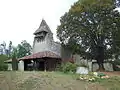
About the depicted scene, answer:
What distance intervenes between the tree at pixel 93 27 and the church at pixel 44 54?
7.47 feet

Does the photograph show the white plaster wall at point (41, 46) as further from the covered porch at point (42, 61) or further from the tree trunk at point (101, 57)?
the tree trunk at point (101, 57)

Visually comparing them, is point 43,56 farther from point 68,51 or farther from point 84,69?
point 84,69

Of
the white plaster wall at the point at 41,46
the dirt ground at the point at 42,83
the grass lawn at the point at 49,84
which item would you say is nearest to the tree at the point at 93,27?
the white plaster wall at the point at 41,46

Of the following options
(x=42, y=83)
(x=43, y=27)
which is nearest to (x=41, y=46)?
(x=43, y=27)

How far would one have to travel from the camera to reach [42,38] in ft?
125

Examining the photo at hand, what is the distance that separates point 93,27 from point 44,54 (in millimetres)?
8439

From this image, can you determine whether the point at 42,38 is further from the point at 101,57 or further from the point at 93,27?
the point at 101,57

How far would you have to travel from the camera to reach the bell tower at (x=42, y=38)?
121 ft

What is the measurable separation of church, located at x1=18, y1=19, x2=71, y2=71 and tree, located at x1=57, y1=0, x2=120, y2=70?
2.28 m

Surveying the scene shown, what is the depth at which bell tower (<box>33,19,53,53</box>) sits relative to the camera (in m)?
37.0

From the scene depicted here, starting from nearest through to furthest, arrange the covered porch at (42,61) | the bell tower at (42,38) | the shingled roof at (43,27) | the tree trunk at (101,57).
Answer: the covered porch at (42,61), the tree trunk at (101,57), the bell tower at (42,38), the shingled roof at (43,27)

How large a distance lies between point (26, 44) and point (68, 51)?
117 feet

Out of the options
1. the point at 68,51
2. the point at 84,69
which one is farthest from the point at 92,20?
the point at 84,69

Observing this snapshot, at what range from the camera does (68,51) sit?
39.2m
